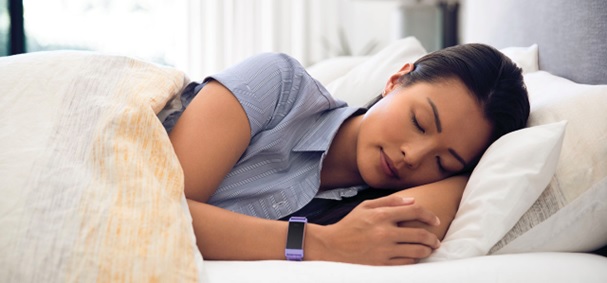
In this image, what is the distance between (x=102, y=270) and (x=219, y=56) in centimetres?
286

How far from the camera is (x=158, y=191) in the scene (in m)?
0.82

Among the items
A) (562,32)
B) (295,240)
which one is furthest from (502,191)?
(562,32)

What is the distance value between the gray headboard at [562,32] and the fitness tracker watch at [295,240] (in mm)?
603

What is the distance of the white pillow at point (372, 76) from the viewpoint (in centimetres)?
169

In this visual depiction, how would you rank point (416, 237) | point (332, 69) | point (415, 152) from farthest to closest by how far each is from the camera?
point (332, 69)
point (415, 152)
point (416, 237)

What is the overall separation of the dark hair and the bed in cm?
5

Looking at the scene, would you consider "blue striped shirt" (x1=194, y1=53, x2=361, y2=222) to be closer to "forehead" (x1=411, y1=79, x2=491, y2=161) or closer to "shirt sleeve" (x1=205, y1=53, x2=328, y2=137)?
"shirt sleeve" (x1=205, y1=53, x2=328, y2=137)

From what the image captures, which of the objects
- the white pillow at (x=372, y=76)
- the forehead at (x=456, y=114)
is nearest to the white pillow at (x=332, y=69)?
the white pillow at (x=372, y=76)

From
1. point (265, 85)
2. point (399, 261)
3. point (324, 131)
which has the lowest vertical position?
point (399, 261)

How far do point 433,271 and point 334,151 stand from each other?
43cm

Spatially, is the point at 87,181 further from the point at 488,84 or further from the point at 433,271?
the point at 488,84

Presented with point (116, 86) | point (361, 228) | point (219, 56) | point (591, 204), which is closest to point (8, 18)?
point (219, 56)

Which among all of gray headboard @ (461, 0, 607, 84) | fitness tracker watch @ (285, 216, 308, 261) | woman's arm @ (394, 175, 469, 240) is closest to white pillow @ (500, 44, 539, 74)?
gray headboard @ (461, 0, 607, 84)

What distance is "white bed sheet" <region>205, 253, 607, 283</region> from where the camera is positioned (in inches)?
32.1
